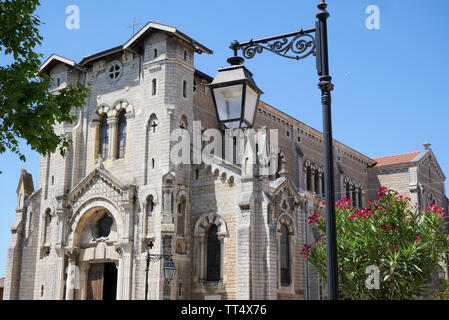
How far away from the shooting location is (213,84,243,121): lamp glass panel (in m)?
7.69

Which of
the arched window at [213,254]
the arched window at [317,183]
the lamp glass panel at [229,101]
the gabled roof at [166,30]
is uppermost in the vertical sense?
the gabled roof at [166,30]

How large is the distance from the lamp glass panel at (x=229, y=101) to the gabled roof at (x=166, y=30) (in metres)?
19.1

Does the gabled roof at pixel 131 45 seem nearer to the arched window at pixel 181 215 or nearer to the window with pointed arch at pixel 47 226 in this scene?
the arched window at pixel 181 215

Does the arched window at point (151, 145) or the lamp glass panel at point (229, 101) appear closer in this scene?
the lamp glass panel at point (229, 101)

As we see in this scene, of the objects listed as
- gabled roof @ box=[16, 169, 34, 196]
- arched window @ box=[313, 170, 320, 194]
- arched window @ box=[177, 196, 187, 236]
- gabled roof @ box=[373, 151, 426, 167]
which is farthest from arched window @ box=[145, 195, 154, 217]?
gabled roof @ box=[373, 151, 426, 167]

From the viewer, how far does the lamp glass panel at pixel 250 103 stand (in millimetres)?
7723

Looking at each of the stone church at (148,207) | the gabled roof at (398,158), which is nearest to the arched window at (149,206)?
the stone church at (148,207)

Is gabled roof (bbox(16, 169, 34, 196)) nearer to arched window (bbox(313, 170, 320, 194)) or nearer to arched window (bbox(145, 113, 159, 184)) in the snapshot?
arched window (bbox(145, 113, 159, 184))

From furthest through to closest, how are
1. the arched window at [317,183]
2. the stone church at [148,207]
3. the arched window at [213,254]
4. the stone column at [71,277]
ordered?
the arched window at [317,183], the stone column at [71,277], the arched window at [213,254], the stone church at [148,207]

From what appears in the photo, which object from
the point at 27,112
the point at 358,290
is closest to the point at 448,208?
the point at 358,290

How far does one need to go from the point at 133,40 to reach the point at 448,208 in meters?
39.2

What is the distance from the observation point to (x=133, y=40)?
27.3 metres

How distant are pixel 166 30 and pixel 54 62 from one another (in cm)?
882
